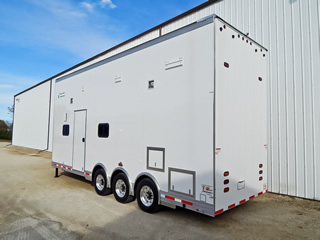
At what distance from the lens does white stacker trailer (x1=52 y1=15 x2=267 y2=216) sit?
3820mm

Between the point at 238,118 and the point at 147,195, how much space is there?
2.47 metres

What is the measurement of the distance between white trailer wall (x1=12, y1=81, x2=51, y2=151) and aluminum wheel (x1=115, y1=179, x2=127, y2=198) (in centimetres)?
1562

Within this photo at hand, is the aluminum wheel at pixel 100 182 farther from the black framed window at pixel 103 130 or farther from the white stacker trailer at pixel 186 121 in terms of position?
the black framed window at pixel 103 130

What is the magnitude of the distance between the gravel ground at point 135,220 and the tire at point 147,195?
17 cm

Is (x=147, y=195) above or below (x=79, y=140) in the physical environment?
below

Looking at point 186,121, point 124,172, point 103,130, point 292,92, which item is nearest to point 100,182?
point 124,172

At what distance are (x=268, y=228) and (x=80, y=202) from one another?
4.33m

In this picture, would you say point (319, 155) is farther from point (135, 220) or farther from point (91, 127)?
point (91, 127)

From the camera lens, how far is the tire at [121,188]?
5270 mm

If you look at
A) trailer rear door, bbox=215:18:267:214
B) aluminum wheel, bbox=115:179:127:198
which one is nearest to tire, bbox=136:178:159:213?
aluminum wheel, bbox=115:179:127:198

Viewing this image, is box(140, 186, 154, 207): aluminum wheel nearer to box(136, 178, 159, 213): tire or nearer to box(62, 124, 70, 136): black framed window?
box(136, 178, 159, 213): tire

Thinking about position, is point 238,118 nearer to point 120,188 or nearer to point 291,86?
point 291,86

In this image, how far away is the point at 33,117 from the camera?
890 inches

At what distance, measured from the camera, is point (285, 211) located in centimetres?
514
